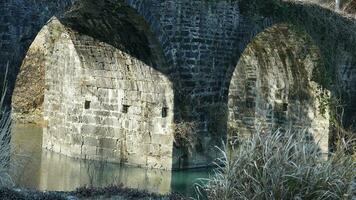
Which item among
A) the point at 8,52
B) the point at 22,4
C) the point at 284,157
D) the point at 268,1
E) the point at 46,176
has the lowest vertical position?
the point at 46,176

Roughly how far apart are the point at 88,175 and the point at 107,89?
2.23 meters

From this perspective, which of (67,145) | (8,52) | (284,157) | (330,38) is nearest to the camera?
(284,157)

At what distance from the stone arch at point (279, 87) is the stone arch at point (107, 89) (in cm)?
357

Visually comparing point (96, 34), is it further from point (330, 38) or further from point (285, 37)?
point (330, 38)

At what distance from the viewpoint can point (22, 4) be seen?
842cm

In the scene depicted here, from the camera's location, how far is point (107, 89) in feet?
43.1

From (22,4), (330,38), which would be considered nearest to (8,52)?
(22,4)

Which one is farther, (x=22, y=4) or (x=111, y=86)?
(x=111, y=86)

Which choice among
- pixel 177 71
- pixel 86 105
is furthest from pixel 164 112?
pixel 86 105

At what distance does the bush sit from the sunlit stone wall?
257 inches

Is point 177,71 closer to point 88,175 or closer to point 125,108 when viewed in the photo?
point 125,108

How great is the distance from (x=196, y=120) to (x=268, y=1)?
315 cm

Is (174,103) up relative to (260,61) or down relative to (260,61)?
down

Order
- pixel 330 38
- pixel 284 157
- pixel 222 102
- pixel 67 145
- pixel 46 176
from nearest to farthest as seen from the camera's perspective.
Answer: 1. pixel 284 157
2. pixel 46 176
3. pixel 222 102
4. pixel 67 145
5. pixel 330 38
